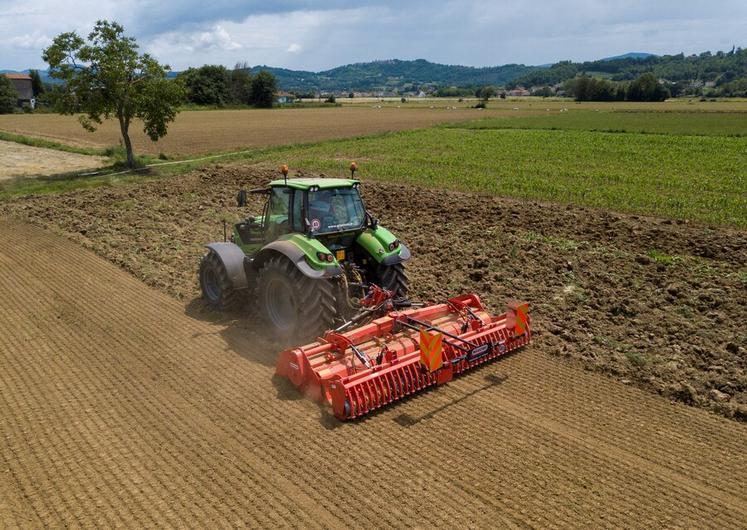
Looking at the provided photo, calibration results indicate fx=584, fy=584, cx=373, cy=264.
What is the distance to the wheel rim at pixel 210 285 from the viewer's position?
9.08m

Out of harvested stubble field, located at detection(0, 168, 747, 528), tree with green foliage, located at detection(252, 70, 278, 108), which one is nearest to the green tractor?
harvested stubble field, located at detection(0, 168, 747, 528)

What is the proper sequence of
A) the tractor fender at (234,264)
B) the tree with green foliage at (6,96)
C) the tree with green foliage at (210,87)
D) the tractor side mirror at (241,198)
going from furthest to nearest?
the tree with green foliage at (210,87) < the tree with green foliage at (6,96) < the tractor fender at (234,264) < the tractor side mirror at (241,198)

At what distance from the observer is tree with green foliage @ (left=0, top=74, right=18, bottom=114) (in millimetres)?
71250

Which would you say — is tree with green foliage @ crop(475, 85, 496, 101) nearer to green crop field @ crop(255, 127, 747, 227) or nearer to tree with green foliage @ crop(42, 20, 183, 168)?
green crop field @ crop(255, 127, 747, 227)

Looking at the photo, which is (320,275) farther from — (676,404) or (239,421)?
(676,404)

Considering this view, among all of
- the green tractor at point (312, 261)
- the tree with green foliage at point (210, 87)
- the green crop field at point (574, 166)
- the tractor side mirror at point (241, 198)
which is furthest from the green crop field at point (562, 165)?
the tree with green foliage at point (210, 87)

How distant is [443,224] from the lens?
14664 mm

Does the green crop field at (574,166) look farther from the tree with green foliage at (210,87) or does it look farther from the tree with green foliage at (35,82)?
the tree with green foliage at (35,82)

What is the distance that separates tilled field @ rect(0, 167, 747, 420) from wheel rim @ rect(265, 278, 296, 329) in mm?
658

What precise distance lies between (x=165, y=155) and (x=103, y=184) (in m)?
8.51

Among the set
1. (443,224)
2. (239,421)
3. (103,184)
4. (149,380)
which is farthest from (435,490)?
(103,184)

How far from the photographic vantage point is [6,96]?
7206 cm

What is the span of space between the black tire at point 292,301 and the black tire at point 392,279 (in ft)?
3.04

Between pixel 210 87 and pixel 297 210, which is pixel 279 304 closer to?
pixel 297 210
